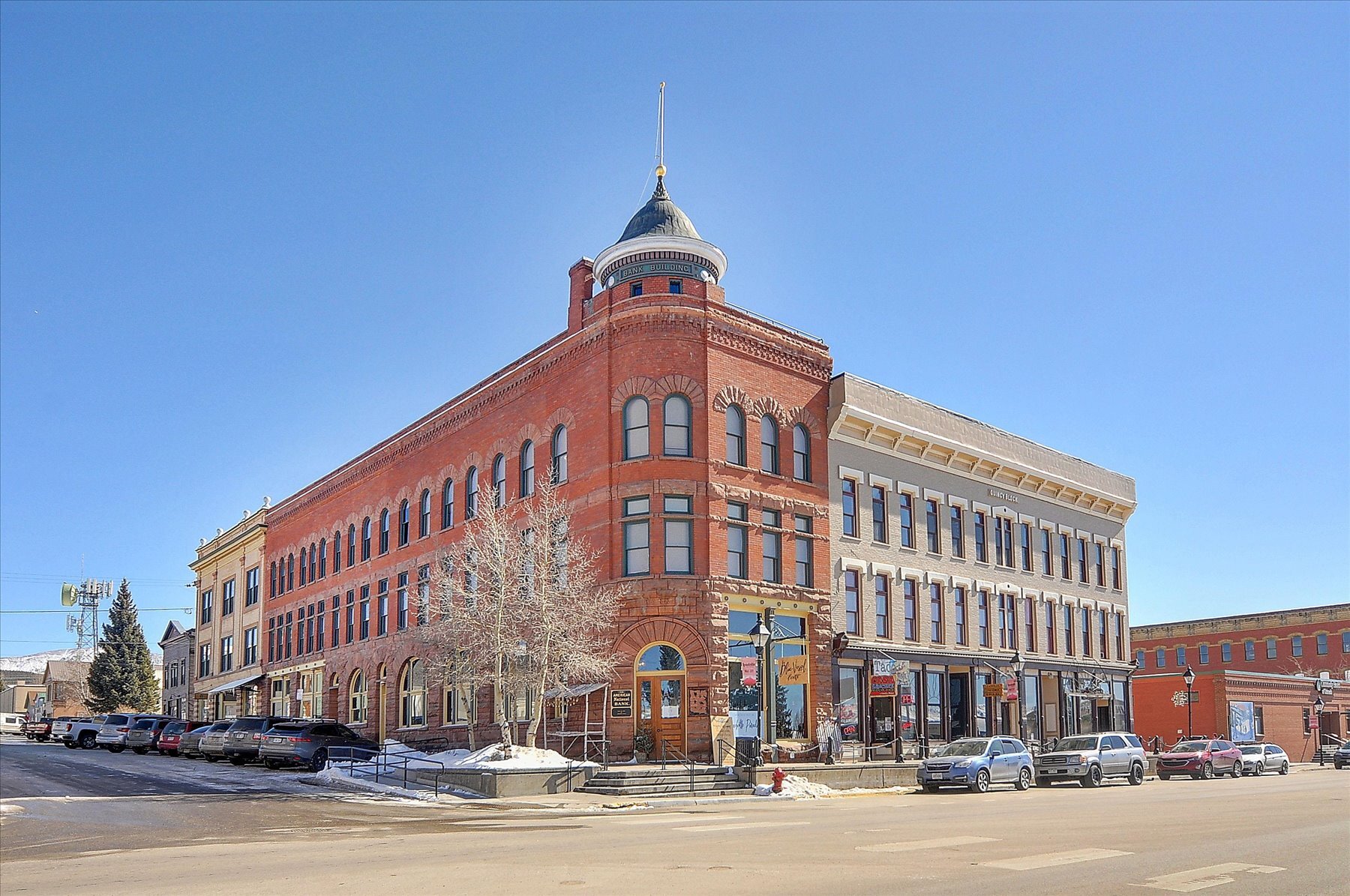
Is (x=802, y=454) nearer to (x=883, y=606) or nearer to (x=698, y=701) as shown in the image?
(x=883, y=606)

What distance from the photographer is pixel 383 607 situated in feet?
169

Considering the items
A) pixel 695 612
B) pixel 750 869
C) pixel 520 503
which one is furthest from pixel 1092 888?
pixel 520 503

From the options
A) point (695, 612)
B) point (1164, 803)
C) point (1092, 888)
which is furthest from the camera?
point (695, 612)

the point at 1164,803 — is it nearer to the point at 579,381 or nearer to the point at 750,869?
the point at 750,869

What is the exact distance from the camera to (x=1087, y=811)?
79.1ft

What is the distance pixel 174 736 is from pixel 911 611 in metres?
30.4

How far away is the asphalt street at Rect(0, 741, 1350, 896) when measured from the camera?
1364 centimetres

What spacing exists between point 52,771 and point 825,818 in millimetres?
26707

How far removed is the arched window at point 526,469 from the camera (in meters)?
41.7

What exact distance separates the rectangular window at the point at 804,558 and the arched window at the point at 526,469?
937cm

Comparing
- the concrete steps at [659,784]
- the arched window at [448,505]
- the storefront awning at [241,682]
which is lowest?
the concrete steps at [659,784]

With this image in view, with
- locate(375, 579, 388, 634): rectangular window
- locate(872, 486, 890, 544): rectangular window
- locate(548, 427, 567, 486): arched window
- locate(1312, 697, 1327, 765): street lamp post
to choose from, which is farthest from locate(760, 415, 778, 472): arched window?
locate(1312, 697, 1327, 765): street lamp post

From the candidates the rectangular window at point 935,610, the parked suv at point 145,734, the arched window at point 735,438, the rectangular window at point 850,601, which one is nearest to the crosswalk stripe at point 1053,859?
the arched window at point 735,438

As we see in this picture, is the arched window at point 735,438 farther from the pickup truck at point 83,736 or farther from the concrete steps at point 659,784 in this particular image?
the pickup truck at point 83,736
